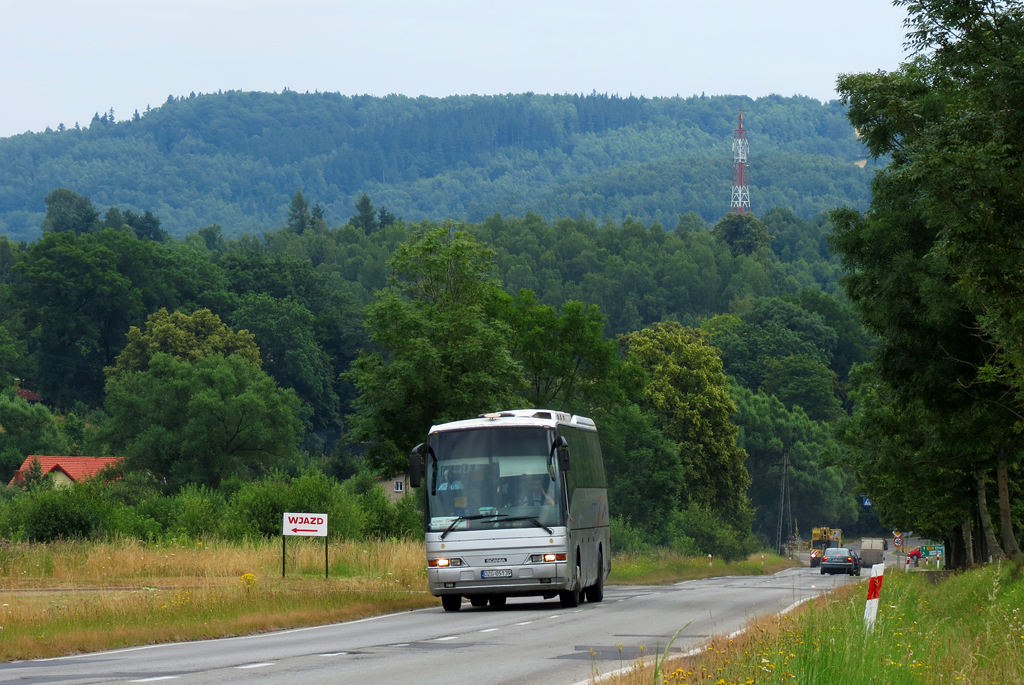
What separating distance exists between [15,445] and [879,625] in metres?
89.4

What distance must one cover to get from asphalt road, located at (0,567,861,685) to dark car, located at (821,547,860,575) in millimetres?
47143

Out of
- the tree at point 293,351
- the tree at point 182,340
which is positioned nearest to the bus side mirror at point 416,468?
the tree at point 182,340

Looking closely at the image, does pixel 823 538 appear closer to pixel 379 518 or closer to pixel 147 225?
pixel 379 518

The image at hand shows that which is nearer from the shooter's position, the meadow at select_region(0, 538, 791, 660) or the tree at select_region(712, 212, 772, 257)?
the meadow at select_region(0, 538, 791, 660)

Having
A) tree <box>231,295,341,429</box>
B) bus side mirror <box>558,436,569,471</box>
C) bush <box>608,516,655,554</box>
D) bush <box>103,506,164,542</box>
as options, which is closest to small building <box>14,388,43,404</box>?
tree <box>231,295,341,429</box>

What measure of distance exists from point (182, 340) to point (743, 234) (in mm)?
107458

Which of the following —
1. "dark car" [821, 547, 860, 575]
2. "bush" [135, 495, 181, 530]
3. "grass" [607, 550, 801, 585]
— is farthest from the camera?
"dark car" [821, 547, 860, 575]

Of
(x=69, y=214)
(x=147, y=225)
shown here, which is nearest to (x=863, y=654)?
(x=69, y=214)

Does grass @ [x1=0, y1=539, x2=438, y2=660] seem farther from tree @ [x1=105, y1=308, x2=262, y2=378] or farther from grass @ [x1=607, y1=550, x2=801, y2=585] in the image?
tree @ [x1=105, y1=308, x2=262, y2=378]

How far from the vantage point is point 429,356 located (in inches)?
1633

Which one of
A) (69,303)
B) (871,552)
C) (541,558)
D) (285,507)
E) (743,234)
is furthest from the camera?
(743,234)

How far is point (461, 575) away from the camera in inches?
893

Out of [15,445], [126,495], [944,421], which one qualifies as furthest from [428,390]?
[15,445]

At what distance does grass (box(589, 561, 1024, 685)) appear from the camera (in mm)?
9719
